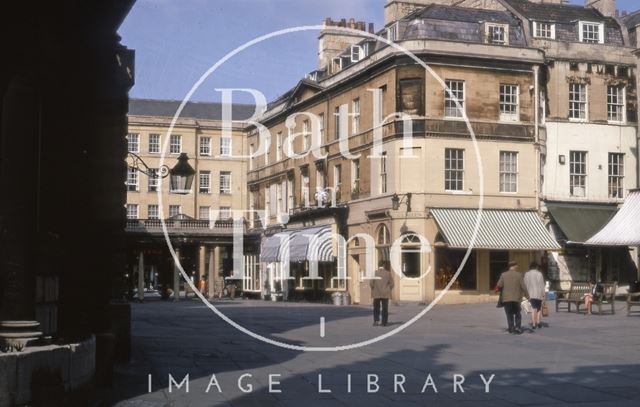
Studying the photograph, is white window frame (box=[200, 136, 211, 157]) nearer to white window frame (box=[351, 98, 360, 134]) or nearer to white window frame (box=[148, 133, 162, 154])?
white window frame (box=[148, 133, 162, 154])

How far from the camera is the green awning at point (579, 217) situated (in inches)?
1668

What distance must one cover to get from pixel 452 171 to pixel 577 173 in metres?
6.24

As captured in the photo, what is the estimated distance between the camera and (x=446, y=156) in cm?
4209

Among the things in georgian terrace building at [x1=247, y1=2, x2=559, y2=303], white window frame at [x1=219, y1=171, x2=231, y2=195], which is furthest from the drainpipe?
white window frame at [x1=219, y1=171, x2=231, y2=195]

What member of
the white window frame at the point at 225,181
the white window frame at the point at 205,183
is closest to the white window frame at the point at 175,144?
the white window frame at the point at 205,183

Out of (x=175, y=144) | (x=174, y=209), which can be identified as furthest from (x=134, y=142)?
(x=174, y=209)

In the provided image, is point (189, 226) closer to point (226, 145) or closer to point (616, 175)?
point (226, 145)

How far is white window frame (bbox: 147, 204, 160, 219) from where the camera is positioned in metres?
70.1

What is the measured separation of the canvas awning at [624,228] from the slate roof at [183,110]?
1689 inches

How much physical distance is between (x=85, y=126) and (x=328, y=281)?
37.8 metres

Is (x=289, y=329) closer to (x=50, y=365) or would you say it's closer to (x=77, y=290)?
(x=77, y=290)

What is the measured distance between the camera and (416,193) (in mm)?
41312

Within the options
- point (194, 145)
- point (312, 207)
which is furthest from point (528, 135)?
point (194, 145)

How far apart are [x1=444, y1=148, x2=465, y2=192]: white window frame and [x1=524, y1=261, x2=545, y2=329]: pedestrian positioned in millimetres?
17043
